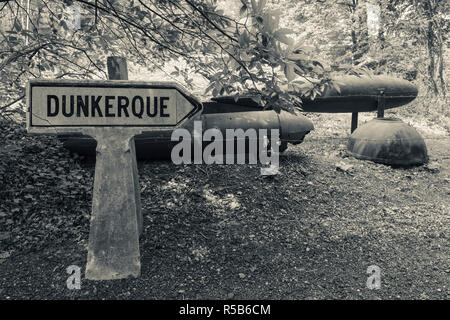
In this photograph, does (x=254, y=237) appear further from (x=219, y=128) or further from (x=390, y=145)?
(x=390, y=145)

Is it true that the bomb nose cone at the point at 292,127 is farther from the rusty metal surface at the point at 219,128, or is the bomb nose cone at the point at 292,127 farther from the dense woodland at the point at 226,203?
the dense woodland at the point at 226,203

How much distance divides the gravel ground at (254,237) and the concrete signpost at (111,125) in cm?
39

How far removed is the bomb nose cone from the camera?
588 cm

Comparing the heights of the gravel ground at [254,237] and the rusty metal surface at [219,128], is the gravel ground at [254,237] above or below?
below

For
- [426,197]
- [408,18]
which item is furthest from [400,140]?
[408,18]

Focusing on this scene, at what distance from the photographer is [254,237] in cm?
360

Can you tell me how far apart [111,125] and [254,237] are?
1.95 m

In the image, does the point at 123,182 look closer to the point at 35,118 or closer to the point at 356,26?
the point at 35,118

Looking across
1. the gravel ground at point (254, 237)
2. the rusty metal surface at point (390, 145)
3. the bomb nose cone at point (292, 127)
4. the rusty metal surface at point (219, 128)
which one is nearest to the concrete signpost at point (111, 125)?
the gravel ground at point (254, 237)

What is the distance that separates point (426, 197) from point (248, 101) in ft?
11.1

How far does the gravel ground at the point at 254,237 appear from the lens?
2746mm

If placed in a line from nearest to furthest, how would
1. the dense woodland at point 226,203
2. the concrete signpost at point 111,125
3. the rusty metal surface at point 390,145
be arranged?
1. the concrete signpost at point 111,125
2. the dense woodland at point 226,203
3. the rusty metal surface at point 390,145

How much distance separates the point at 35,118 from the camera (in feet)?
7.30

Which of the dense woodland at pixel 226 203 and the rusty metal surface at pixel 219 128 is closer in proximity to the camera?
the dense woodland at pixel 226 203
